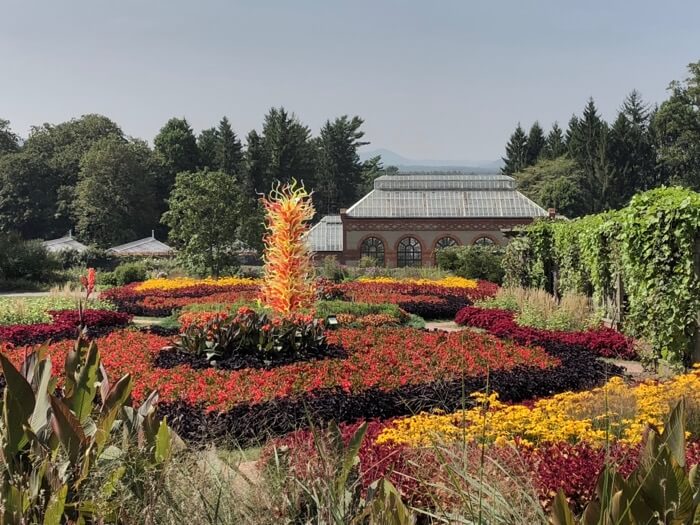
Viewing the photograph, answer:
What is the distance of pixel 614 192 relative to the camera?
168 ft

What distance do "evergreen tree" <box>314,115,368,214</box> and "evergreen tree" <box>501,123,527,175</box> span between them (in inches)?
579

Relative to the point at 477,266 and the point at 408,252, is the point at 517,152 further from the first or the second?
the point at 477,266

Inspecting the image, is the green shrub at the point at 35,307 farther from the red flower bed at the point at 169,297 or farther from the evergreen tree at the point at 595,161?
the evergreen tree at the point at 595,161

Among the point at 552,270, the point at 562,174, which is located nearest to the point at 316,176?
the point at 562,174

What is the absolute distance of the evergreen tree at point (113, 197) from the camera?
50781 mm

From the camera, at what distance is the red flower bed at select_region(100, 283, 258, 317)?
15.2 metres

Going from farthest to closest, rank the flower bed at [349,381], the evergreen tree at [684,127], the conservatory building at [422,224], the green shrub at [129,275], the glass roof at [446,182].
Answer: the evergreen tree at [684,127] < the glass roof at [446,182] < the conservatory building at [422,224] < the green shrub at [129,275] < the flower bed at [349,381]

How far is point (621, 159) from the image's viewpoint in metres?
51.8

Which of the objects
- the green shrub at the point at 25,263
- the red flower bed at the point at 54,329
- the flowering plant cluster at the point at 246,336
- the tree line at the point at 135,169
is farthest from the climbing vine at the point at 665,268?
the tree line at the point at 135,169

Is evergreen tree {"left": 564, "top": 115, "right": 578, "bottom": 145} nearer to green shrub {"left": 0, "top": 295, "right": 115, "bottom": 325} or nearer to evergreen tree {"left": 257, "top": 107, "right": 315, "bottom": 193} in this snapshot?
evergreen tree {"left": 257, "top": 107, "right": 315, "bottom": 193}

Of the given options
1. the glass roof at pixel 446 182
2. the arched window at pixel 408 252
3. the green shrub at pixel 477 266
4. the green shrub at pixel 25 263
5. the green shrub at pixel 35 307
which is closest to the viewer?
the green shrub at pixel 35 307

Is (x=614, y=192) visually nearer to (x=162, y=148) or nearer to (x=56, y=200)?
(x=162, y=148)

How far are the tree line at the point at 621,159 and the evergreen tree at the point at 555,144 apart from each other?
106 cm

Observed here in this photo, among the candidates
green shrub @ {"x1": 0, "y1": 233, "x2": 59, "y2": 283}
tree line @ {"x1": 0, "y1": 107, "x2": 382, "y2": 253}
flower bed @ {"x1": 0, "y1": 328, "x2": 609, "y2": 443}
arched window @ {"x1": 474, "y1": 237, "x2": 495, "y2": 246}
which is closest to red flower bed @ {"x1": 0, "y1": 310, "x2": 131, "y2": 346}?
flower bed @ {"x1": 0, "y1": 328, "x2": 609, "y2": 443}
